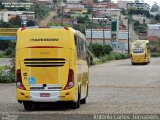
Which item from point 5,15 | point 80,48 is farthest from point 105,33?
point 80,48

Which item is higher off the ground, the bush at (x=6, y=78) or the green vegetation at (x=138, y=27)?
the bush at (x=6, y=78)

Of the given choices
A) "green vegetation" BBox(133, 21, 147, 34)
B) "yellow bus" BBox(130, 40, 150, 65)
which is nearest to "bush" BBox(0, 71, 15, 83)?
"yellow bus" BBox(130, 40, 150, 65)

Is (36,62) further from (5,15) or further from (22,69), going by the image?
(5,15)

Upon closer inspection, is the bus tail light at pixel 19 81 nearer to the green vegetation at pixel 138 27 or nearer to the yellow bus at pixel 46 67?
the yellow bus at pixel 46 67

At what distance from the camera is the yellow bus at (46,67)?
17.9 metres

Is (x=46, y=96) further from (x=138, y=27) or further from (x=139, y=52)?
(x=138, y=27)

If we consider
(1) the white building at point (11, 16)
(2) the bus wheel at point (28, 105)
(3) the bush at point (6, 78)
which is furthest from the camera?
(1) the white building at point (11, 16)

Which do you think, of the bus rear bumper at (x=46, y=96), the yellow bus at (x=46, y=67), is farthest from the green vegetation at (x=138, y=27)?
the bus rear bumper at (x=46, y=96)

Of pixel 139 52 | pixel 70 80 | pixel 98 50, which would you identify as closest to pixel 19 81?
pixel 70 80

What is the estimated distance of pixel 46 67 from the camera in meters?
18.1

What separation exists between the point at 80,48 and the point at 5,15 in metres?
141

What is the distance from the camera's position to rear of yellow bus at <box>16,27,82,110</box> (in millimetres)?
17942

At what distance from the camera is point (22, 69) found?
18.1 meters

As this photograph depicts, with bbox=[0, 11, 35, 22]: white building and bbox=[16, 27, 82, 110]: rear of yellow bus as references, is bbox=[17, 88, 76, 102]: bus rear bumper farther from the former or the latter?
bbox=[0, 11, 35, 22]: white building
